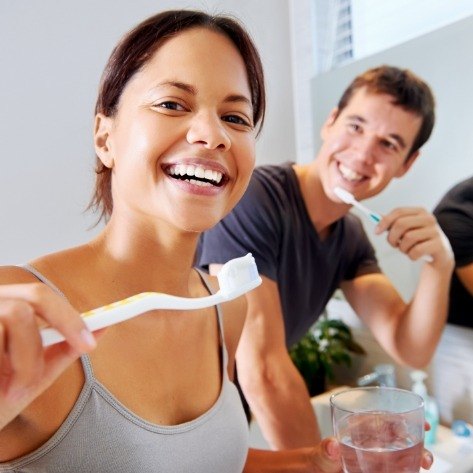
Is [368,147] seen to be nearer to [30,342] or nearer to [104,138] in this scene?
[104,138]

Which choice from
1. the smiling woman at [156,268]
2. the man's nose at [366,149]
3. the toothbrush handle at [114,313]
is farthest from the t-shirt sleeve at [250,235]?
the toothbrush handle at [114,313]

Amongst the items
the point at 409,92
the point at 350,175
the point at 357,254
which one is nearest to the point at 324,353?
the point at 357,254

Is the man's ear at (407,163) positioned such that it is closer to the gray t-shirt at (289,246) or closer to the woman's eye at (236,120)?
the gray t-shirt at (289,246)

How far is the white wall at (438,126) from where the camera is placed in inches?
40.3

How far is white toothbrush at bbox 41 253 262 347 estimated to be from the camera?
292 millimetres

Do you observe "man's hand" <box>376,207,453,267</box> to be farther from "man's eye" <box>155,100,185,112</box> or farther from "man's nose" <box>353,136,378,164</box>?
"man's eye" <box>155,100,185,112</box>

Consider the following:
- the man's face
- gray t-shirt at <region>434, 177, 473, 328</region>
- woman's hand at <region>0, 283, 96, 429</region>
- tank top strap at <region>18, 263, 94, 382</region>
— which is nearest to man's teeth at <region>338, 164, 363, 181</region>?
the man's face

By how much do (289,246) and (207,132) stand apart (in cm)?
55

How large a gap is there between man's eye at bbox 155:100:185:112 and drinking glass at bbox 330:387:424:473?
14.5 inches

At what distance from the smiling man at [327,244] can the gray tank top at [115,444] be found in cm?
35

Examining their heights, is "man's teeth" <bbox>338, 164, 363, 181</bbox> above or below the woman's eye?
below

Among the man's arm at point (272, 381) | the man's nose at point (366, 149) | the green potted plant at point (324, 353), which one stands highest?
the man's nose at point (366, 149)

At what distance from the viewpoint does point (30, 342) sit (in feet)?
0.84

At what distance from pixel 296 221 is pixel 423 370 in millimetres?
528
